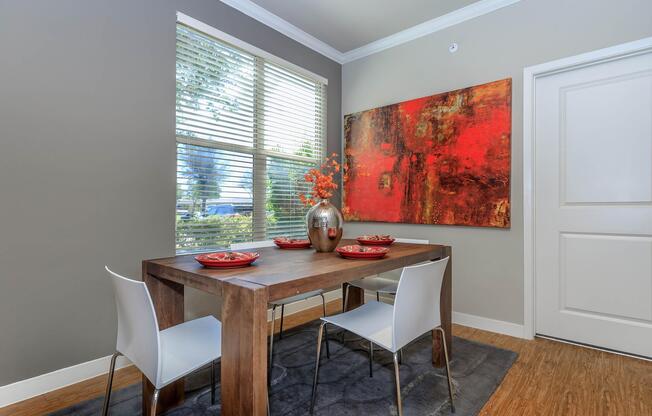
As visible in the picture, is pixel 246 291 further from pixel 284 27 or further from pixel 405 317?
pixel 284 27

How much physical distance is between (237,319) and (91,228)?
1.42 metres


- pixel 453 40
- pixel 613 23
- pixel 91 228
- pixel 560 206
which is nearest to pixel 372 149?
pixel 453 40

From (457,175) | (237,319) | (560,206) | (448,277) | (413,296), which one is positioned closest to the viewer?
(237,319)

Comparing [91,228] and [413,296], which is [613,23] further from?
[91,228]

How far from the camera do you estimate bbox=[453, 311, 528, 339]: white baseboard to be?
259 centimetres

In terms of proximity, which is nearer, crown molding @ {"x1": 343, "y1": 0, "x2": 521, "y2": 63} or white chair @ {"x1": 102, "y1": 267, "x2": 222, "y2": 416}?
white chair @ {"x1": 102, "y1": 267, "x2": 222, "y2": 416}

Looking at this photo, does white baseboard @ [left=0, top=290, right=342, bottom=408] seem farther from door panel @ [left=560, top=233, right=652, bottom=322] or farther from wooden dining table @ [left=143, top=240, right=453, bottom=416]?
door panel @ [left=560, top=233, right=652, bottom=322]

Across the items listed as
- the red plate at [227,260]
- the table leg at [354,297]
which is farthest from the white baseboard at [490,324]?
the red plate at [227,260]

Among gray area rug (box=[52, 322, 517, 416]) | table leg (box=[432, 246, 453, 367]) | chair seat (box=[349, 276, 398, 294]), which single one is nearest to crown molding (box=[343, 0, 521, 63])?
table leg (box=[432, 246, 453, 367])

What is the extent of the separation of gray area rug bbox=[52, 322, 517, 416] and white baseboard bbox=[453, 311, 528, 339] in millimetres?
348

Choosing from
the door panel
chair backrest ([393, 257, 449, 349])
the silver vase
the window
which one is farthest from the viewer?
the window

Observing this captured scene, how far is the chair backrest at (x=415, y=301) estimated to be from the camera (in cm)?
136

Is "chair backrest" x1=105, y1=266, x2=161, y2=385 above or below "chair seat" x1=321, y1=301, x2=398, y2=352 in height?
above

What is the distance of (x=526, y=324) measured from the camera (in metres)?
2.56
